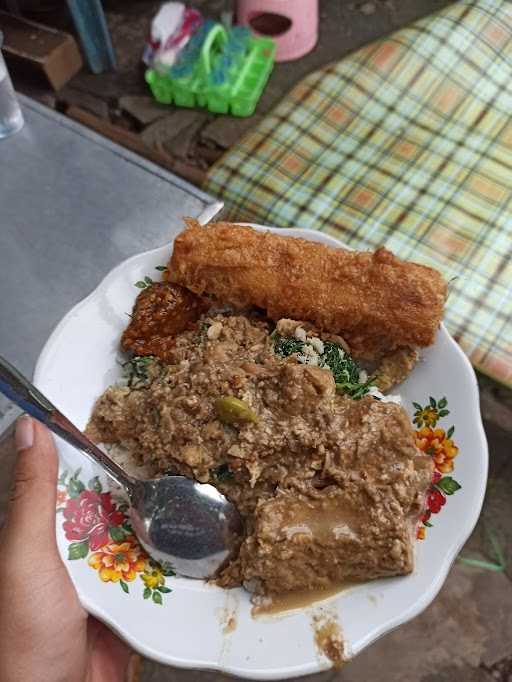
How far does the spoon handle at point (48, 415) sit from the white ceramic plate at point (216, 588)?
0.07 m

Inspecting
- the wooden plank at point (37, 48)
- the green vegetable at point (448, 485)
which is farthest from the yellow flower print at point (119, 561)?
the wooden plank at point (37, 48)

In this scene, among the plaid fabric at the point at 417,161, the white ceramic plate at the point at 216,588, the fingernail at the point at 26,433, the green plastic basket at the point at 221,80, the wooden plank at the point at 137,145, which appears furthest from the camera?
the green plastic basket at the point at 221,80

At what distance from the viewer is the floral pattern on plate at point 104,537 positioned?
1.32 metres

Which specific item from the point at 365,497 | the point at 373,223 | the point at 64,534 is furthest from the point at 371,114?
the point at 64,534

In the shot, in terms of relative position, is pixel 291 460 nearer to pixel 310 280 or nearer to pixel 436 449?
pixel 436 449

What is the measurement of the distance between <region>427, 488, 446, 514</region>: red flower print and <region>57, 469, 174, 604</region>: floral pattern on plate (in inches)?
21.7

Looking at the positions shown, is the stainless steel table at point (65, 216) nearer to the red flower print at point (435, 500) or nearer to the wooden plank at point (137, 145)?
the wooden plank at point (137, 145)

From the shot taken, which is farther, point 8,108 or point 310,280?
point 8,108

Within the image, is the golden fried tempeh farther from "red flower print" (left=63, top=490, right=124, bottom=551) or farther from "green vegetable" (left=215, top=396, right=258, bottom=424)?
"red flower print" (left=63, top=490, right=124, bottom=551)

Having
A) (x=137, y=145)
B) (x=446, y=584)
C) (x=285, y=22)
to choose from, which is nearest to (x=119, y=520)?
(x=446, y=584)

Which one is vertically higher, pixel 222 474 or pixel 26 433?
pixel 26 433

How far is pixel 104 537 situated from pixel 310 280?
0.74 m

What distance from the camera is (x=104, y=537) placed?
136cm

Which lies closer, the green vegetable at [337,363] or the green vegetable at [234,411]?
the green vegetable at [234,411]
